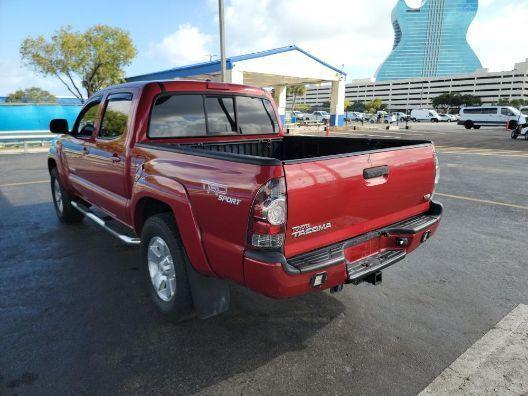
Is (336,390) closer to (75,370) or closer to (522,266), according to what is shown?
(75,370)

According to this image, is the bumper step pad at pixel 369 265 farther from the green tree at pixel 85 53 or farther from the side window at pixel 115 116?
the green tree at pixel 85 53

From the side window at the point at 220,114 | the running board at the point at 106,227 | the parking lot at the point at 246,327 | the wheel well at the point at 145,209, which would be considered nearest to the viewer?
the parking lot at the point at 246,327

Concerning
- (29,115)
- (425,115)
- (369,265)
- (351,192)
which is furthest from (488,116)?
(351,192)

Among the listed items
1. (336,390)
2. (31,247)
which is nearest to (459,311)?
(336,390)

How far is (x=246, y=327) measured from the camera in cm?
319

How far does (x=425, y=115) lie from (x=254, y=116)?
70.3 meters

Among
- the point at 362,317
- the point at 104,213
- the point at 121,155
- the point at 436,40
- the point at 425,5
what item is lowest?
the point at 362,317

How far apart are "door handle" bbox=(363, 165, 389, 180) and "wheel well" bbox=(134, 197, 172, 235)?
1629mm

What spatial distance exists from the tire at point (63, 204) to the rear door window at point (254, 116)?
307cm

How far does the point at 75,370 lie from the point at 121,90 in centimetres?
272

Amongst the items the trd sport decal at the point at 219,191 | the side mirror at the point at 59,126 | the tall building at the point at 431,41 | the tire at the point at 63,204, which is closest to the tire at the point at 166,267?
the trd sport decal at the point at 219,191

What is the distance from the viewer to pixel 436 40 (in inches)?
6432

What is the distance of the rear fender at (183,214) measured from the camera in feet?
8.95

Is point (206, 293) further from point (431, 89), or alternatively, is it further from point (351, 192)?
point (431, 89)
